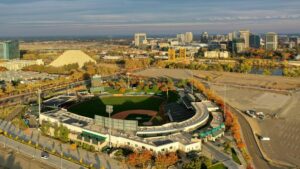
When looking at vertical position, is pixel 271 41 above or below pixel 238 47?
above

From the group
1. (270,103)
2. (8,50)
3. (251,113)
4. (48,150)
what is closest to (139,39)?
(8,50)

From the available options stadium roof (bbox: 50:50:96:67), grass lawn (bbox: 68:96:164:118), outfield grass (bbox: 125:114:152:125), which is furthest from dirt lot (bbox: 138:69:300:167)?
stadium roof (bbox: 50:50:96:67)

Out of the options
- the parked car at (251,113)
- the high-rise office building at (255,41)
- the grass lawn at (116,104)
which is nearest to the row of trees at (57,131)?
the grass lawn at (116,104)

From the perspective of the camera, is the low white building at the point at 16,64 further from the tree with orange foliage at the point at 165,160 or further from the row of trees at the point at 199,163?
the row of trees at the point at 199,163

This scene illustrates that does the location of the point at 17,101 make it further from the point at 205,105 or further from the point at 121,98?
the point at 205,105

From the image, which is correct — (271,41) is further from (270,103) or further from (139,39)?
(270,103)

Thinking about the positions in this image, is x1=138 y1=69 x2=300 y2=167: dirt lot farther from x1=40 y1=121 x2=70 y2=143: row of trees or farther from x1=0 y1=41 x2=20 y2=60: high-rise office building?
x1=0 y1=41 x2=20 y2=60: high-rise office building
